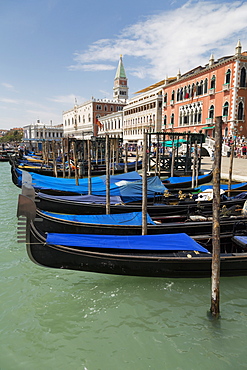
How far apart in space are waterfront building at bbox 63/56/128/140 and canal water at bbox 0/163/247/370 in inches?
1915

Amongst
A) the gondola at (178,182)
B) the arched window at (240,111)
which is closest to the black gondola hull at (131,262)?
the gondola at (178,182)

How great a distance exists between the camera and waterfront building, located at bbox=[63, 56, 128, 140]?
58344 mm

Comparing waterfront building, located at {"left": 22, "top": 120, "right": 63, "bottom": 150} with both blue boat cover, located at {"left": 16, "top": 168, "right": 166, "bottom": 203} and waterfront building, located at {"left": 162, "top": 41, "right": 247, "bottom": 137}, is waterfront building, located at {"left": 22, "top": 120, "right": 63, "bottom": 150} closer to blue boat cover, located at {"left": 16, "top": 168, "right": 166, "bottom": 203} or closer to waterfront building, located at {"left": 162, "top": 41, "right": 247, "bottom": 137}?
waterfront building, located at {"left": 162, "top": 41, "right": 247, "bottom": 137}

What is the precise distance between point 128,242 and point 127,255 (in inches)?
11.8

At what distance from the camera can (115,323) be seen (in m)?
3.76

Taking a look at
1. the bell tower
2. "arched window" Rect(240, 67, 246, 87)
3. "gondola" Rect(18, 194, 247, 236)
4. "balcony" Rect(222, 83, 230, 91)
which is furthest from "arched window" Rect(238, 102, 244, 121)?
the bell tower

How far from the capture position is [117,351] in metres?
3.27

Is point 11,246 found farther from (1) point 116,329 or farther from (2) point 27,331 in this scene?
(1) point 116,329

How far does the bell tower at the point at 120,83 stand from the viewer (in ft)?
223

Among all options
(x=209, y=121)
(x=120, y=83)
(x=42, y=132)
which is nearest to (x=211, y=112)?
(x=209, y=121)

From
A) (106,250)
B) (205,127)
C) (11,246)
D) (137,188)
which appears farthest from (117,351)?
(205,127)

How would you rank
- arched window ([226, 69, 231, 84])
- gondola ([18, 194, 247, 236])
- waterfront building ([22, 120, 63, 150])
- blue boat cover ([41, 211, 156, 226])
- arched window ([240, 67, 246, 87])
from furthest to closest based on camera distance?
1. waterfront building ([22, 120, 63, 150])
2. arched window ([226, 69, 231, 84])
3. arched window ([240, 67, 246, 87])
4. blue boat cover ([41, 211, 156, 226])
5. gondola ([18, 194, 247, 236])

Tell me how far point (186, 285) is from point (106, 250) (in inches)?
62.2

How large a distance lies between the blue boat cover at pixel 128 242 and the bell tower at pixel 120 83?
6827 cm
